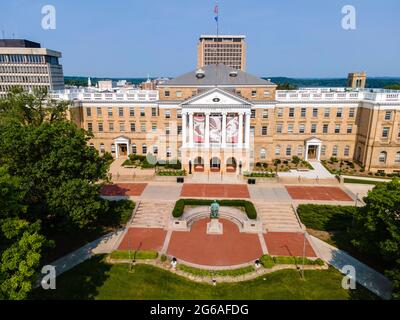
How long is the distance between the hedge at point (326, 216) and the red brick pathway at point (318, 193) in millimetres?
3773

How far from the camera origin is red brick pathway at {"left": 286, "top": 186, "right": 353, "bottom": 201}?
144 feet

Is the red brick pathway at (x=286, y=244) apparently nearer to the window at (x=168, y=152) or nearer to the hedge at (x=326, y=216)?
the hedge at (x=326, y=216)

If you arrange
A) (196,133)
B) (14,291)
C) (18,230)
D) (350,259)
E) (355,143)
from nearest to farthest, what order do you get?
(14,291) < (18,230) < (350,259) < (196,133) < (355,143)

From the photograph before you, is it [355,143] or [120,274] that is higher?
[355,143]

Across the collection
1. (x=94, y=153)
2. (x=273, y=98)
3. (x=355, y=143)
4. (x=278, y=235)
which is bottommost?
(x=278, y=235)

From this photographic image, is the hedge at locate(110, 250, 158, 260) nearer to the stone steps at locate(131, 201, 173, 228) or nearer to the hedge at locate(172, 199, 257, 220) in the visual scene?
the stone steps at locate(131, 201, 173, 228)

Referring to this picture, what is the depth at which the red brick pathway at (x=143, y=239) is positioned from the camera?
31.6 metres

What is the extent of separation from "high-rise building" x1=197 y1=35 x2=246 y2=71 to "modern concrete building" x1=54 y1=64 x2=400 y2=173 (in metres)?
133

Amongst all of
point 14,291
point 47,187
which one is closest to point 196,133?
point 47,187

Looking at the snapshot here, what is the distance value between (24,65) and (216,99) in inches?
4173

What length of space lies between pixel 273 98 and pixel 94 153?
37.9 m

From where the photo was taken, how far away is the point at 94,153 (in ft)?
105

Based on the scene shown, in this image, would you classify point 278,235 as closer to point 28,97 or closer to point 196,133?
point 196,133

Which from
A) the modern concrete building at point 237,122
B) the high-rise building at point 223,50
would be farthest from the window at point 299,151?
the high-rise building at point 223,50
